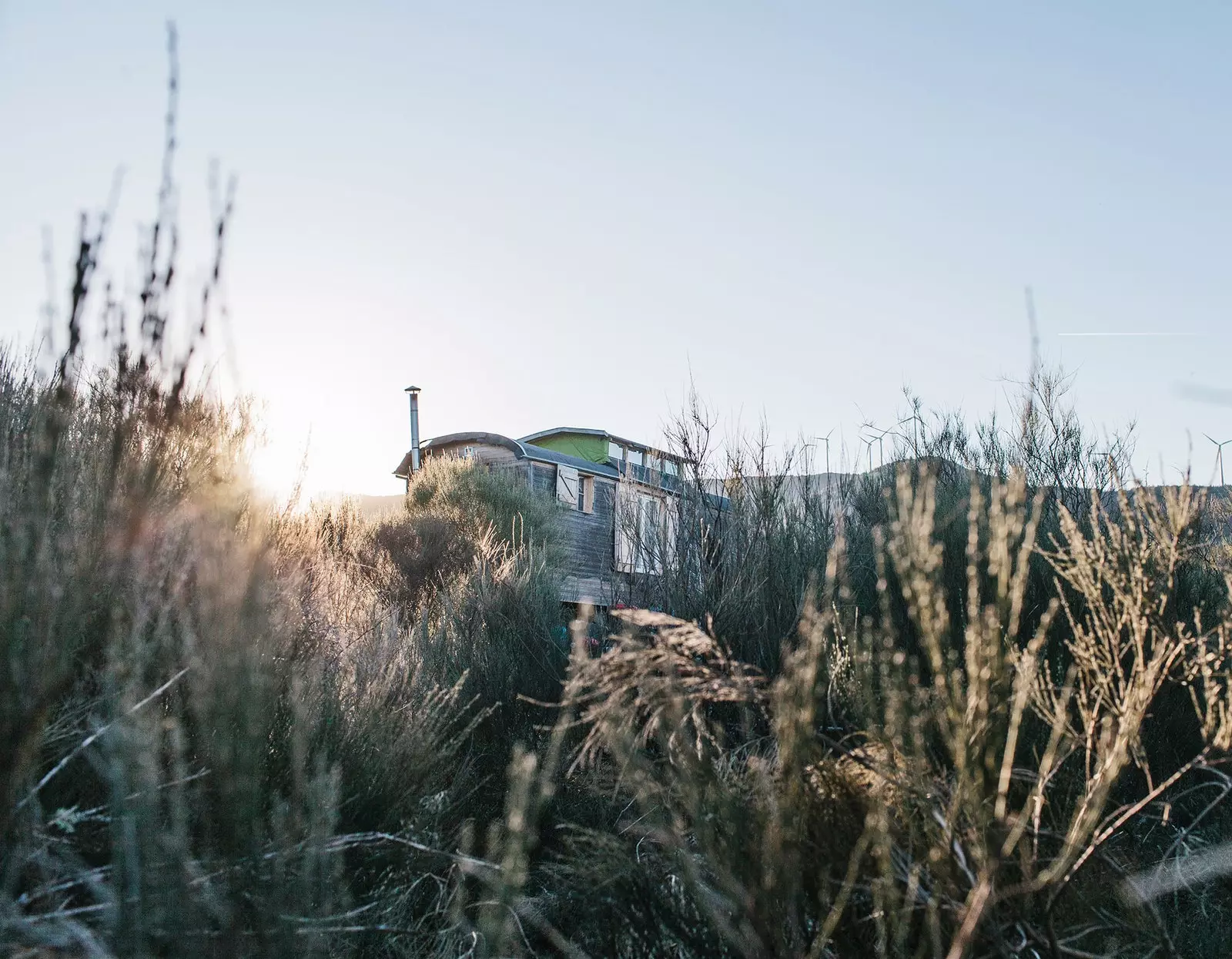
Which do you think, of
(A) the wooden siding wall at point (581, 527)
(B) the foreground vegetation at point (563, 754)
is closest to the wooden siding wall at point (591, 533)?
(A) the wooden siding wall at point (581, 527)

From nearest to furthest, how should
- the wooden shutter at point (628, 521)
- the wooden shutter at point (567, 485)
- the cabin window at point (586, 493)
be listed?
the wooden shutter at point (628, 521), the wooden shutter at point (567, 485), the cabin window at point (586, 493)

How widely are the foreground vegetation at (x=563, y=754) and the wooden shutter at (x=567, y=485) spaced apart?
627 inches

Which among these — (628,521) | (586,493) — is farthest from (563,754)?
(586,493)

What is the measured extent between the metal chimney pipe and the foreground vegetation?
1765 centimetres

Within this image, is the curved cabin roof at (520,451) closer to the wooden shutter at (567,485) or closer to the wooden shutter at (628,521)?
the wooden shutter at (567,485)

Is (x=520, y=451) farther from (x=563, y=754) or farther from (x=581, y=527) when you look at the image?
(x=563, y=754)

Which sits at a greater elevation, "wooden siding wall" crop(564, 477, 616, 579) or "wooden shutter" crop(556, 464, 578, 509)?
"wooden shutter" crop(556, 464, 578, 509)

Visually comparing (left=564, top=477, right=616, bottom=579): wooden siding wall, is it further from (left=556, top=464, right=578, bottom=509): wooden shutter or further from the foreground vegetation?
the foreground vegetation

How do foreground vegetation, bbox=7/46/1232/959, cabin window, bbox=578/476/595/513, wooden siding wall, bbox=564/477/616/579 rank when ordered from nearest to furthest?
foreground vegetation, bbox=7/46/1232/959, wooden siding wall, bbox=564/477/616/579, cabin window, bbox=578/476/595/513

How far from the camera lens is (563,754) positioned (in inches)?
209

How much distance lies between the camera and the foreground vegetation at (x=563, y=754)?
190cm

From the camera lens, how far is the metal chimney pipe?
2366 centimetres

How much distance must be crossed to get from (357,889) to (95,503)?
1598 mm

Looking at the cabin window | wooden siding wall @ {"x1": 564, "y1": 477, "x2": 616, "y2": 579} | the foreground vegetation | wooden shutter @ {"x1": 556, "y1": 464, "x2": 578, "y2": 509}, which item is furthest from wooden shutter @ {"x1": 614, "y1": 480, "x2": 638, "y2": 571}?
the cabin window
